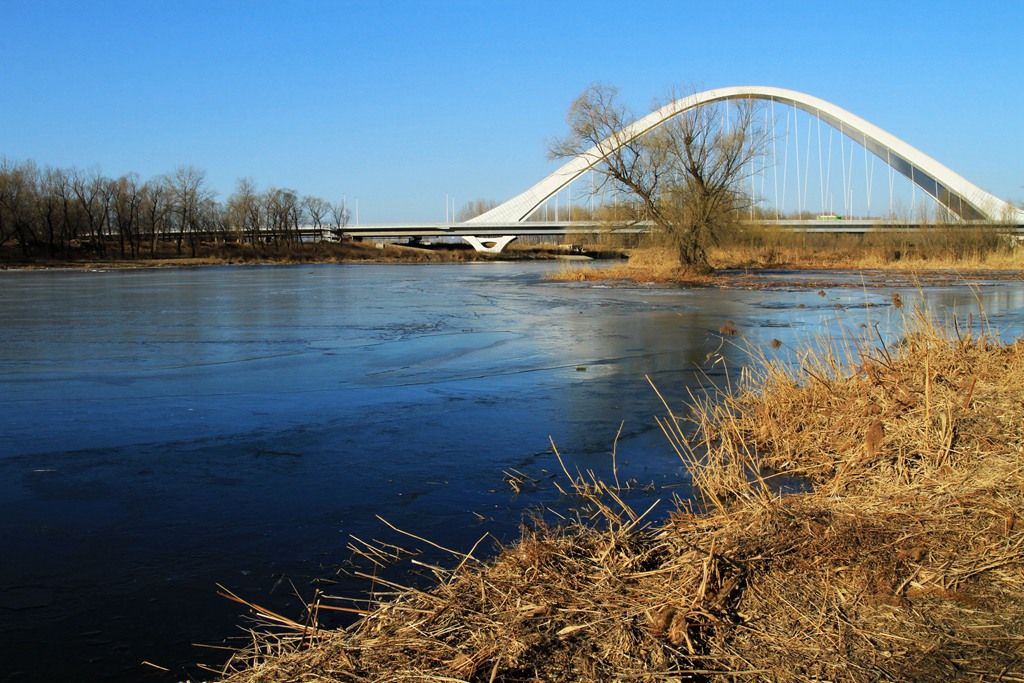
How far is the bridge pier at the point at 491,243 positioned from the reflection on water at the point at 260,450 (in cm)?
6131

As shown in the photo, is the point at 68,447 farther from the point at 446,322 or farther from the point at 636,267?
the point at 636,267

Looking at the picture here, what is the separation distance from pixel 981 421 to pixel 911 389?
636mm

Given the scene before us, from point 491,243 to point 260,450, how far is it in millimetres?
71983

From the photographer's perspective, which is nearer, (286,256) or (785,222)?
(785,222)

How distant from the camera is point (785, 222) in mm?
60219

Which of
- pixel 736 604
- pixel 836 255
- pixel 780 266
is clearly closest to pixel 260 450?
pixel 736 604

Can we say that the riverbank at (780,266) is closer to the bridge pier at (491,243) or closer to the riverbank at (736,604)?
the riverbank at (736,604)

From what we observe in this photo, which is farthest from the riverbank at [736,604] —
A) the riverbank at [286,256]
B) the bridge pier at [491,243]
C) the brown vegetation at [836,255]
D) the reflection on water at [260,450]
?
the bridge pier at [491,243]

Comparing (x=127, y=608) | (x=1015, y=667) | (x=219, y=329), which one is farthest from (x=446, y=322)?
(x=1015, y=667)

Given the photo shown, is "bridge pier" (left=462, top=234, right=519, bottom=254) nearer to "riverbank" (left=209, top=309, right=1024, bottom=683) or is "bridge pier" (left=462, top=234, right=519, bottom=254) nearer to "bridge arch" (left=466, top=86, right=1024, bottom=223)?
"bridge arch" (left=466, top=86, right=1024, bottom=223)

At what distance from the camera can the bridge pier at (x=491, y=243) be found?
75938 mm

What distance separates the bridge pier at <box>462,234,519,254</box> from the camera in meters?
75.9

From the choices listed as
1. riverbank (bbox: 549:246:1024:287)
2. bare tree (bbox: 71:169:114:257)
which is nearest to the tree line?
bare tree (bbox: 71:169:114:257)

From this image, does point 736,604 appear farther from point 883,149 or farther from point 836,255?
point 883,149
